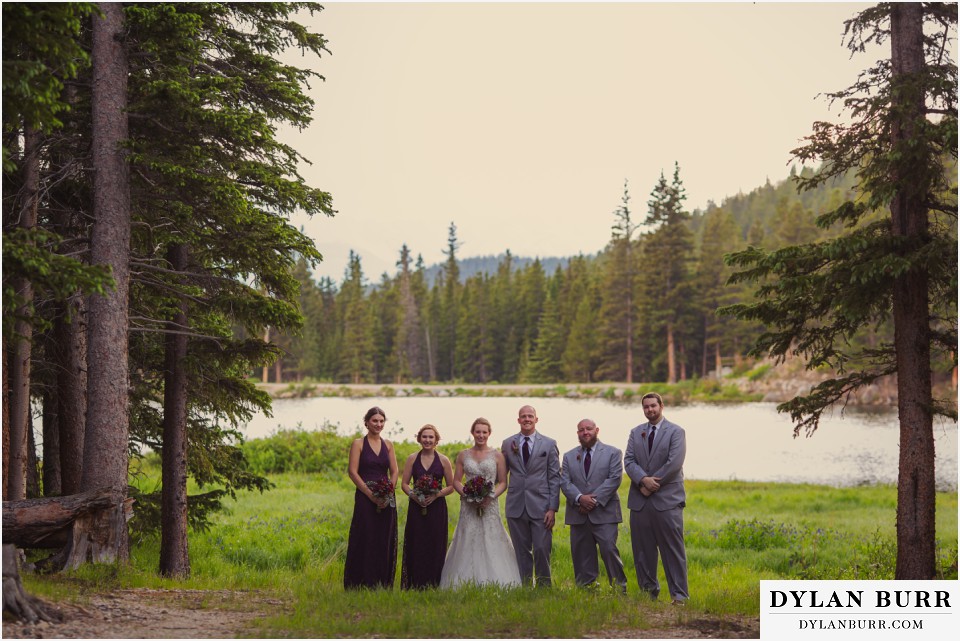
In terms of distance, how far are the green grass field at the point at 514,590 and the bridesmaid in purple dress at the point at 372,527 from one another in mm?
386

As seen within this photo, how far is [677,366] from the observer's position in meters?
75.8

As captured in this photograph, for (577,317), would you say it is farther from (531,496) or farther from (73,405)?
(531,496)

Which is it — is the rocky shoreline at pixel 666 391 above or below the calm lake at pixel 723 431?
above

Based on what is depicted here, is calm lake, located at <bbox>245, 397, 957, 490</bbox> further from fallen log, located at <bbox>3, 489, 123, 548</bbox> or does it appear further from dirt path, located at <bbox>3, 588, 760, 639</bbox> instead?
fallen log, located at <bbox>3, 489, 123, 548</bbox>

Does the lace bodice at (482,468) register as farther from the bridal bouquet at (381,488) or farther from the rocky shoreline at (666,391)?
the rocky shoreline at (666,391)

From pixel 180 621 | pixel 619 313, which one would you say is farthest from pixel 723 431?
pixel 180 621

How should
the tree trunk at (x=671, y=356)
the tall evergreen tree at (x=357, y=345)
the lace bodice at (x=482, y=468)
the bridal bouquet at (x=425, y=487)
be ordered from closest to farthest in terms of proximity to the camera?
the bridal bouquet at (x=425, y=487) → the lace bodice at (x=482, y=468) → the tree trunk at (x=671, y=356) → the tall evergreen tree at (x=357, y=345)

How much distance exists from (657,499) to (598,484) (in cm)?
67

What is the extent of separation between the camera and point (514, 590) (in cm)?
910

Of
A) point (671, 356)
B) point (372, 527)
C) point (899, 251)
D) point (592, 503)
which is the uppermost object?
point (899, 251)

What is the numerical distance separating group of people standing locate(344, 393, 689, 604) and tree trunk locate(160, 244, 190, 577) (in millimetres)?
3274

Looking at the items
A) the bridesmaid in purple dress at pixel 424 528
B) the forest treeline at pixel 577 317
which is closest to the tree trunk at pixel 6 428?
the bridesmaid in purple dress at pixel 424 528

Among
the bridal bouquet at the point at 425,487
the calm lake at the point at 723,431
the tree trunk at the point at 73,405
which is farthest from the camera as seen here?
the calm lake at the point at 723,431

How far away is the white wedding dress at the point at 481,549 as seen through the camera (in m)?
9.65
